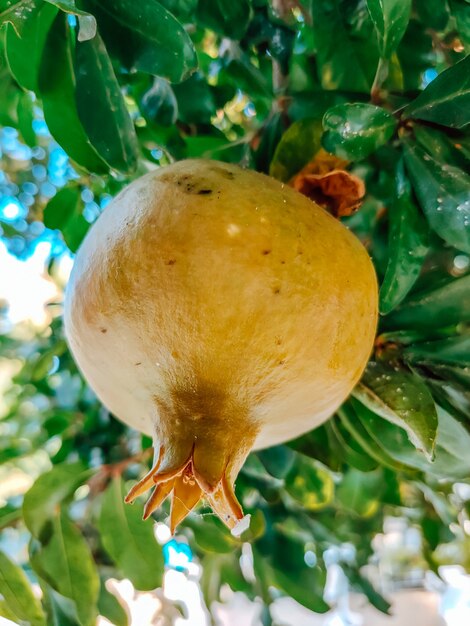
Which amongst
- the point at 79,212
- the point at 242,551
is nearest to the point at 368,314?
the point at 79,212

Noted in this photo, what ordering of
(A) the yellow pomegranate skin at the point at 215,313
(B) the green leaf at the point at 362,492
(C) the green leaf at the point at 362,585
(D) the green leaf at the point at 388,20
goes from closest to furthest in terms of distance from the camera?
(A) the yellow pomegranate skin at the point at 215,313 < (D) the green leaf at the point at 388,20 < (B) the green leaf at the point at 362,492 < (C) the green leaf at the point at 362,585

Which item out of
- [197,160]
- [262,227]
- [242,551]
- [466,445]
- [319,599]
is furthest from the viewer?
[242,551]

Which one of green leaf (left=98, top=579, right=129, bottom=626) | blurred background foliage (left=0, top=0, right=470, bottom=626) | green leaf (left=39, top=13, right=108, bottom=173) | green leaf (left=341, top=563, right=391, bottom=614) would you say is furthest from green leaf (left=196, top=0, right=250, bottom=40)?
green leaf (left=341, top=563, right=391, bottom=614)

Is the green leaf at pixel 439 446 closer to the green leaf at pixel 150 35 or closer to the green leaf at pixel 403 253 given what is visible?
the green leaf at pixel 403 253

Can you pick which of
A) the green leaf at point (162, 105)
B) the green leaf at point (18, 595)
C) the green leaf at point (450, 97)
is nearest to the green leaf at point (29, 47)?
the green leaf at point (162, 105)

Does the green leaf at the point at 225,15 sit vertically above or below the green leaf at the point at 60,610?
above

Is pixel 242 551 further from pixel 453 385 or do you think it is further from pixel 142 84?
pixel 142 84

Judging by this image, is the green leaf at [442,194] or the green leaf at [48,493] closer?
the green leaf at [442,194]
